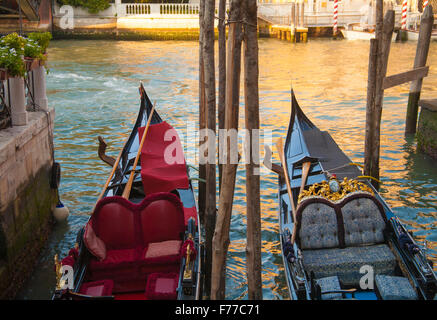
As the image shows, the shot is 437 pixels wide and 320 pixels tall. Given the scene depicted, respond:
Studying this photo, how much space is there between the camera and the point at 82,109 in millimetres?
9555

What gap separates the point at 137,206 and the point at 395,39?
16200mm

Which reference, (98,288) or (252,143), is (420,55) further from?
(98,288)

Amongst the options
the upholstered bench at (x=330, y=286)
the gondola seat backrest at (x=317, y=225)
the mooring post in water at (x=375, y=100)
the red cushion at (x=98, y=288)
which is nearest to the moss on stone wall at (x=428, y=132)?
the mooring post in water at (x=375, y=100)

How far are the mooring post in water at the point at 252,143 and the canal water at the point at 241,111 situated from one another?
116 cm

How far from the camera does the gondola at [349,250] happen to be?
10.6 ft

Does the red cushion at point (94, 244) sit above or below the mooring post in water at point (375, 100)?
below

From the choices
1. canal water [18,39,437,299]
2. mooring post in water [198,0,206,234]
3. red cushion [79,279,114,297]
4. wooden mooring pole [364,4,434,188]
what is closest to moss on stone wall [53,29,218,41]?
canal water [18,39,437,299]

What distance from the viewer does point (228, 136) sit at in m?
2.92

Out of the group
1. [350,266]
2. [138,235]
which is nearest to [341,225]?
[350,266]

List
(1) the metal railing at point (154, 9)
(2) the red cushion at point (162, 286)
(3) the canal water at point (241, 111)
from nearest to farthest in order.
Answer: (2) the red cushion at point (162, 286) < (3) the canal water at point (241, 111) < (1) the metal railing at point (154, 9)

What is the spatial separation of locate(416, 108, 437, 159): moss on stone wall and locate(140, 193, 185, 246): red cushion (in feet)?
12.5

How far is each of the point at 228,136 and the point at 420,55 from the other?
448 cm

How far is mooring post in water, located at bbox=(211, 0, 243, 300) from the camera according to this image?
8.89 feet

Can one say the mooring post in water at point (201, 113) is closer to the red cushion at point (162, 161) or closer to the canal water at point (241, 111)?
the red cushion at point (162, 161)
